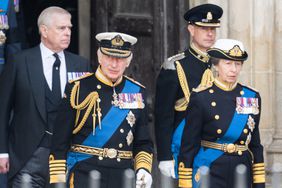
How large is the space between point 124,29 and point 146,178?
3.15 m

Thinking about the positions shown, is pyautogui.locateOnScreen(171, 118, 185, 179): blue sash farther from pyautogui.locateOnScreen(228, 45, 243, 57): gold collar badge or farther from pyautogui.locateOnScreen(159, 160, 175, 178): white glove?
pyautogui.locateOnScreen(228, 45, 243, 57): gold collar badge

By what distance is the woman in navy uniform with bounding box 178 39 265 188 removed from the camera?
10.4m

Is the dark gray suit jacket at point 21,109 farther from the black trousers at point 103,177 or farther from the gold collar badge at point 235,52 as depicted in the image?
the gold collar badge at point 235,52

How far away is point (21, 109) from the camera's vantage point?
432 inches

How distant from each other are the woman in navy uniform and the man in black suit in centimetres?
110

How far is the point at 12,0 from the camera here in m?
11.7

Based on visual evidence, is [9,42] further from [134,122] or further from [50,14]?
[134,122]

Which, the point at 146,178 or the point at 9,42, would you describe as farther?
the point at 9,42

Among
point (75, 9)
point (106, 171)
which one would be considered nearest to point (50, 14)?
point (106, 171)

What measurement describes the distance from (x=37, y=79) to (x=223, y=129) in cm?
148

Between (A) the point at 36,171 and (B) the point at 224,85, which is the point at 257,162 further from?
(A) the point at 36,171

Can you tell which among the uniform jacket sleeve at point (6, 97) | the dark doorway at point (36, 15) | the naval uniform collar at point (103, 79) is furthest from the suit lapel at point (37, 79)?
the dark doorway at point (36, 15)

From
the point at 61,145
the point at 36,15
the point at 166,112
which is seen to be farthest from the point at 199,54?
the point at 36,15

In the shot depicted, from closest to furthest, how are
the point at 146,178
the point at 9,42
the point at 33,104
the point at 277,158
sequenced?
the point at 146,178 → the point at 33,104 → the point at 9,42 → the point at 277,158
